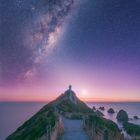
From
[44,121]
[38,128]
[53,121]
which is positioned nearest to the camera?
[53,121]

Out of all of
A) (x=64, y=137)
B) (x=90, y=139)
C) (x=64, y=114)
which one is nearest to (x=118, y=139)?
(x=90, y=139)

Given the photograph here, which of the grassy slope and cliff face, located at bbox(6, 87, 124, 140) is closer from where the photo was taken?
cliff face, located at bbox(6, 87, 124, 140)

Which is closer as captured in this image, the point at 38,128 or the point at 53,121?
the point at 53,121

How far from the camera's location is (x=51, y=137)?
1816cm

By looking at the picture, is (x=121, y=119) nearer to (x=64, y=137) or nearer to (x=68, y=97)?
(x=68, y=97)

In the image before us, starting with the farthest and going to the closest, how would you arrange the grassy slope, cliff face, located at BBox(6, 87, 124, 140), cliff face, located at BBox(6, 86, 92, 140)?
cliff face, located at BBox(6, 86, 92, 140) < the grassy slope < cliff face, located at BBox(6, 87, 124, 140)

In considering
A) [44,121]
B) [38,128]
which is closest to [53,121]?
[38,128]

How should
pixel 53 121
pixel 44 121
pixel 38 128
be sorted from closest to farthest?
pixel 53 121, pixel 38 128, pixel 44 121

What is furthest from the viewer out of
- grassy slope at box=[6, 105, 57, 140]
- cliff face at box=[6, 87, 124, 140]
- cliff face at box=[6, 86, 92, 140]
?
cliff face at box=[6, 86, 92, 140]

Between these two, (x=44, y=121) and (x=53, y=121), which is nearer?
(x=53, y=121)

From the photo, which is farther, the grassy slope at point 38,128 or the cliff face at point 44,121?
the cliff face at point 44,121

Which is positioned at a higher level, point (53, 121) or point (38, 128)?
point (53, 121)

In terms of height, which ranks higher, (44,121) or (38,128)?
(44,121)

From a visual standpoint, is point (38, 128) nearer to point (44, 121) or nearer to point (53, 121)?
point (44, 121)
